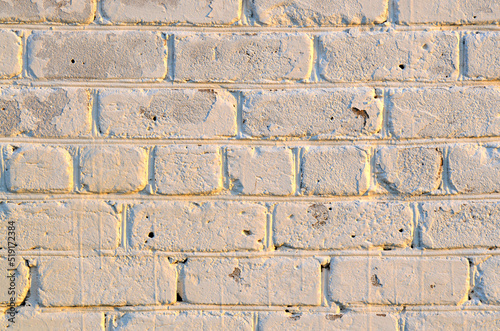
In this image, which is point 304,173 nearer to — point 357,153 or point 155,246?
point 357,153

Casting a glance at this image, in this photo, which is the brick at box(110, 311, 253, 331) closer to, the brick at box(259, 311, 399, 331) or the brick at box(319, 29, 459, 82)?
the brick at box(259, 311, 399, 331)

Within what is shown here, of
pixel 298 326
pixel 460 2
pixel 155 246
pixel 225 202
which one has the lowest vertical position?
pixel 298 326

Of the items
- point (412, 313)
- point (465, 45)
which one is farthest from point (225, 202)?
point (465, 45)

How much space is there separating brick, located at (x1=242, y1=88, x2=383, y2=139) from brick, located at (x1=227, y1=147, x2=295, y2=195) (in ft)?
0.14

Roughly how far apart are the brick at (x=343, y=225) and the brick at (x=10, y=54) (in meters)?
0.70

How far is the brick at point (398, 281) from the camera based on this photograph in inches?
35.5

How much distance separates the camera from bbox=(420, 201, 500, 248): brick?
2.94ft

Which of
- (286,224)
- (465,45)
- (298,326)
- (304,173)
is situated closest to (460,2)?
(465,45)

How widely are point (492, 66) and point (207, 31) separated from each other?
677 mm

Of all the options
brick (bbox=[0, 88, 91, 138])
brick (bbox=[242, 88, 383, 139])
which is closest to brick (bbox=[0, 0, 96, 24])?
brick (bbox=[0, 88, 91, 138])

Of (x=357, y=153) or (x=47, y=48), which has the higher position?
(x=47, y=48)

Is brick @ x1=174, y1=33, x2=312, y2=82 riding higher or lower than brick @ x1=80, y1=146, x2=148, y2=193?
higher

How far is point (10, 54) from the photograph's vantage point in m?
0.90

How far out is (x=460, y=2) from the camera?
0.90 meters
